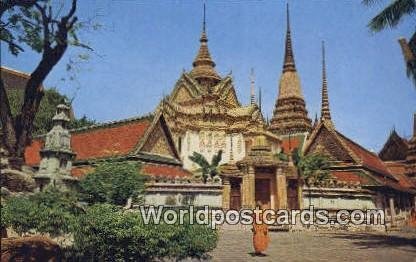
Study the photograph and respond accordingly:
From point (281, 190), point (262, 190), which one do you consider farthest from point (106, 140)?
point (281, 190)

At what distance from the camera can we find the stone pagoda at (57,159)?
1903 centimetres

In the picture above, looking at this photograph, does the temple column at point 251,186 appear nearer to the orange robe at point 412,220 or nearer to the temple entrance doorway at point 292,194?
the temple entrance doorway at point 292,194

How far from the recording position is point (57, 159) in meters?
19.8

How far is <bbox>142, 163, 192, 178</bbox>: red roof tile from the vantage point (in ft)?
82.2

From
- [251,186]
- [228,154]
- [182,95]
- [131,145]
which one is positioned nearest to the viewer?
[131,145]

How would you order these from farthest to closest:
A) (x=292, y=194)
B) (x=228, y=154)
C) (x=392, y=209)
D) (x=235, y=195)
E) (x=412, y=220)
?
(x=228, y=154), (x=412, y=220), (x=392, y=209), (x=292, y=194), (x=235, y=195)

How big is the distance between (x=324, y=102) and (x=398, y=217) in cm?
2081

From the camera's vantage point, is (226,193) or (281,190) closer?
(226,193)

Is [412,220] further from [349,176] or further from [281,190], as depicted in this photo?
[281,190]

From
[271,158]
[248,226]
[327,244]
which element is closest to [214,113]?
[271,158]

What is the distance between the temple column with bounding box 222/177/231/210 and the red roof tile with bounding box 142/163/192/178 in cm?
234

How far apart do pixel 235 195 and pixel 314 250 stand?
35.5ft

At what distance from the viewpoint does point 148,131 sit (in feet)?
86.4

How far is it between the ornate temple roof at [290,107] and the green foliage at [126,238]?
40.7m
